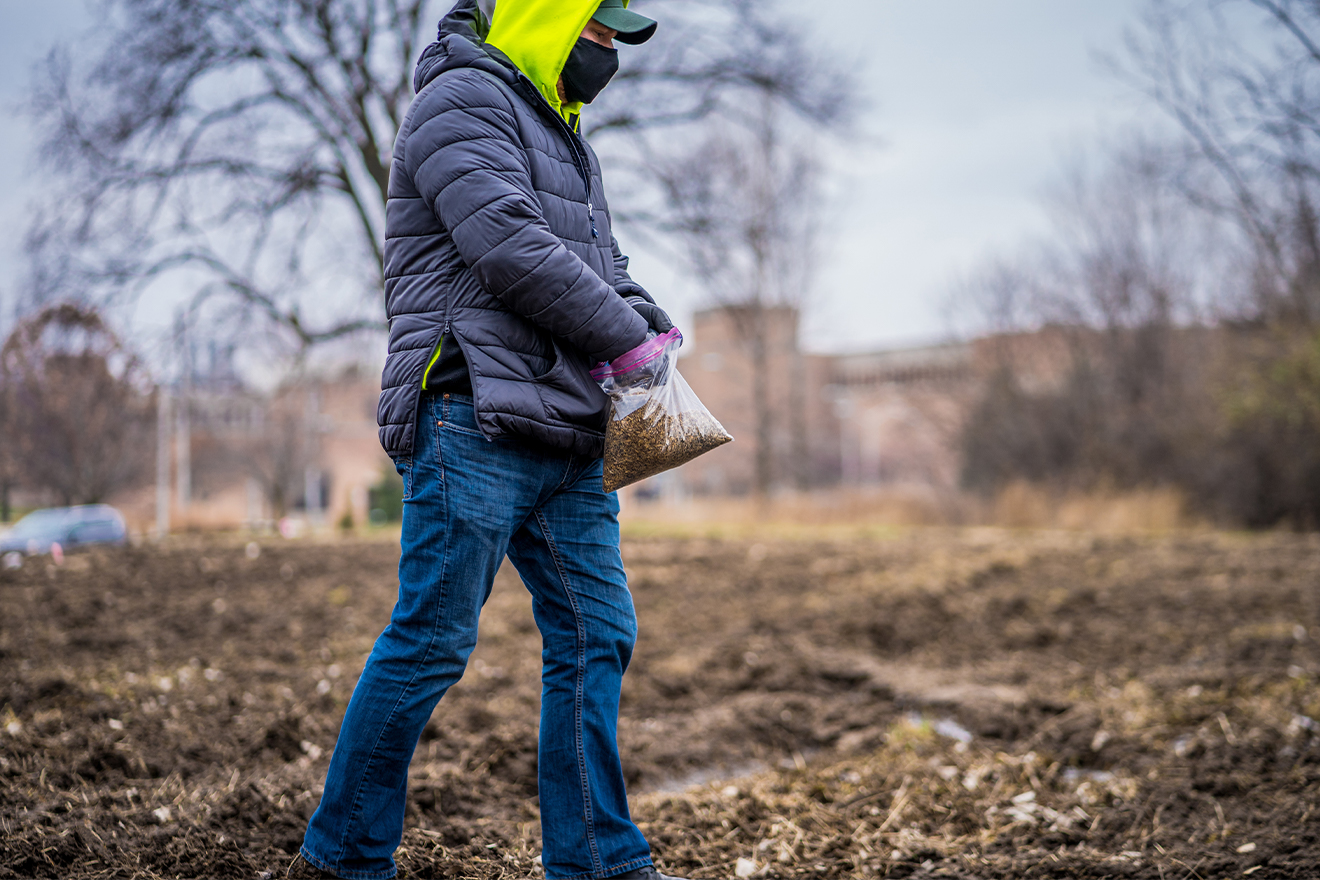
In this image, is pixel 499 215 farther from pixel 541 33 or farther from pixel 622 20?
pixel 622 20

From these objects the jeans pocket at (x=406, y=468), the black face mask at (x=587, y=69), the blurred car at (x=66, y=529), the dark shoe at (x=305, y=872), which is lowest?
the dark shoe at (x=305, y=872)

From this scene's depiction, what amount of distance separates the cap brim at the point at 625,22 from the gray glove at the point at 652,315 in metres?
0.55

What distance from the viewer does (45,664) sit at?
14.5ft

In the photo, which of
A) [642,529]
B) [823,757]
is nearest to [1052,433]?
[642,529]

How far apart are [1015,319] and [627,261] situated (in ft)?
73.9

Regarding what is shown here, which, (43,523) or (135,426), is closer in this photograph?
(43,523)

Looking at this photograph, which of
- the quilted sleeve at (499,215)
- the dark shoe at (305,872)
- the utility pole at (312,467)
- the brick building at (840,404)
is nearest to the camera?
the quilted sleeve at (499,215)

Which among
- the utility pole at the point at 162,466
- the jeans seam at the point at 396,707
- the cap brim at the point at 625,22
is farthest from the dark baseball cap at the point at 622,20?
the utility pole at the point at 162,466

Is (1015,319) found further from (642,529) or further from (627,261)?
(627,261)

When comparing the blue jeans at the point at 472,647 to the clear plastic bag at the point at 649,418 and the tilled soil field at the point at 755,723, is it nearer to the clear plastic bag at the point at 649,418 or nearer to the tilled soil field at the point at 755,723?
the clear plastic bag at the point at 649,418

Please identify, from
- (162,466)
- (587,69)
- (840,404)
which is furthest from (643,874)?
(840,404)

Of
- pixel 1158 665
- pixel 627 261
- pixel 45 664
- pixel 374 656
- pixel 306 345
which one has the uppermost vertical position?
pixel 306 345

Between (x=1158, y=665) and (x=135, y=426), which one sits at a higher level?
(x=135, y=426)

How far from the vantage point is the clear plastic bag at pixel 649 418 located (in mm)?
2086
